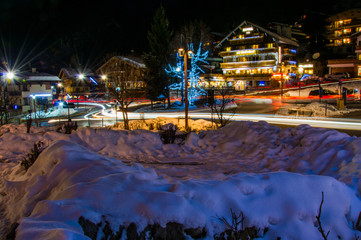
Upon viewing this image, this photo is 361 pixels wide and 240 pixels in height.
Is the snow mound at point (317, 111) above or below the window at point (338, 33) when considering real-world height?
below

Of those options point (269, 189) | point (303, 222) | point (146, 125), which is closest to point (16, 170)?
point (269, 189)

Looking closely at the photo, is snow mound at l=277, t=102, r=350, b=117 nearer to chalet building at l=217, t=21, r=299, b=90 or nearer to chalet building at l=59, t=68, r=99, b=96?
chalet building at l=217, t=21, r=299, b=90

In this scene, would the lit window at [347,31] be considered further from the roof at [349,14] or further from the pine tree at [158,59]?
the pine tree at [158,59]

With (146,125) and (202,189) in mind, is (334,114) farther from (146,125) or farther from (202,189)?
(202,189)

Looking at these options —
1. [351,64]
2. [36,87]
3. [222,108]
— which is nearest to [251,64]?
[351,64]

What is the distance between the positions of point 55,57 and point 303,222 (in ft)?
321

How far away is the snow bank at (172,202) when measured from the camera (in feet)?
14.3

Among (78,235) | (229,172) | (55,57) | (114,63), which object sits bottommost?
(229,172)

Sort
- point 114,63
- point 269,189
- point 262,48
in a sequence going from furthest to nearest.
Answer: point 262,48 → point 114,63 → point 269,189

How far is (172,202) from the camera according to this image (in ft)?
15.4

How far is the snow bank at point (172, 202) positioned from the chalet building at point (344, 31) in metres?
71.6

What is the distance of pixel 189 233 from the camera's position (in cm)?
458

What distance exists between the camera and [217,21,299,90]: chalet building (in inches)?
2714

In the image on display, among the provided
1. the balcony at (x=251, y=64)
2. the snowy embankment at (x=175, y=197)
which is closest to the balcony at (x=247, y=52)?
the balcony at (x=251, y=64)
